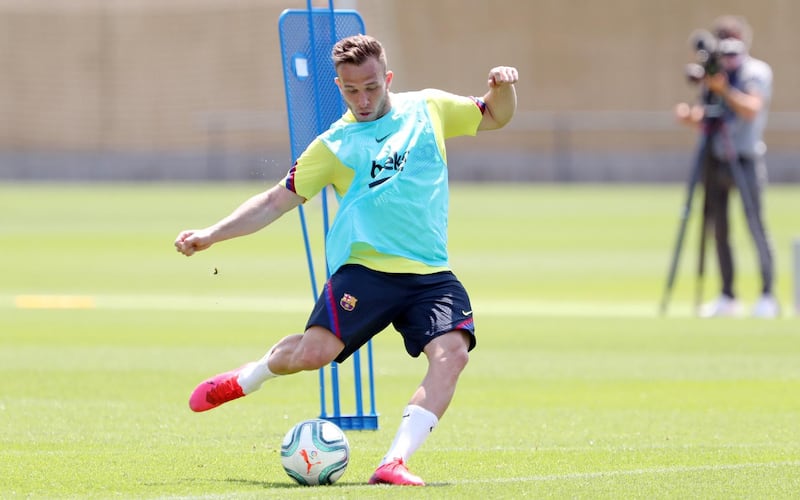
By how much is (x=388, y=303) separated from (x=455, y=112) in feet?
3.62

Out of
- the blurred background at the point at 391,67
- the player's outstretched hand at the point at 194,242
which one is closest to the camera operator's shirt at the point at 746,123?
the player's outstretched hand at the point at 194,242

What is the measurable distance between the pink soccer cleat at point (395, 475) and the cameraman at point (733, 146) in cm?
996

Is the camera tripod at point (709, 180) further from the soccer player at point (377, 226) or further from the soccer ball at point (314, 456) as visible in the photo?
the soccer ball at point (314, 456)

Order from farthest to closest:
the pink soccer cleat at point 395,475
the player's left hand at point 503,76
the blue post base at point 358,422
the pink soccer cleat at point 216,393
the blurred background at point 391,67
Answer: the blurred background at point 391,67, the blue post base at point 358,422, the pink soccer cleat at point 216,393, the player's left hand at point 503,76, the pink soccer cleat at point 395,475

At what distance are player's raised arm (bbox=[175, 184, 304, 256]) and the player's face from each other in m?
0.52

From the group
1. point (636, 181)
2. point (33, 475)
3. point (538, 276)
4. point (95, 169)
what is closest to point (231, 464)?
point (33, 475)

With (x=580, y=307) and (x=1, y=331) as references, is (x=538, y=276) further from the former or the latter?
(x=1, y=331)

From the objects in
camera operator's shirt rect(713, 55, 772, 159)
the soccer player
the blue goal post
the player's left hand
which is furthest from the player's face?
camera operator's shirt rect(713, 55, 772, 159)

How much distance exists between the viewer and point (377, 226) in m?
7.55

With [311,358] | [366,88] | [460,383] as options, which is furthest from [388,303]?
[460,383]

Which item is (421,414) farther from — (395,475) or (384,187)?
(384,187)

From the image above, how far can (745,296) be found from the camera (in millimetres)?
19594

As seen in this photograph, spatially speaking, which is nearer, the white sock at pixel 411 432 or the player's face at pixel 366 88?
the white sock at pixel 411 432

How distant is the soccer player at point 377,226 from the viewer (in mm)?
7480
